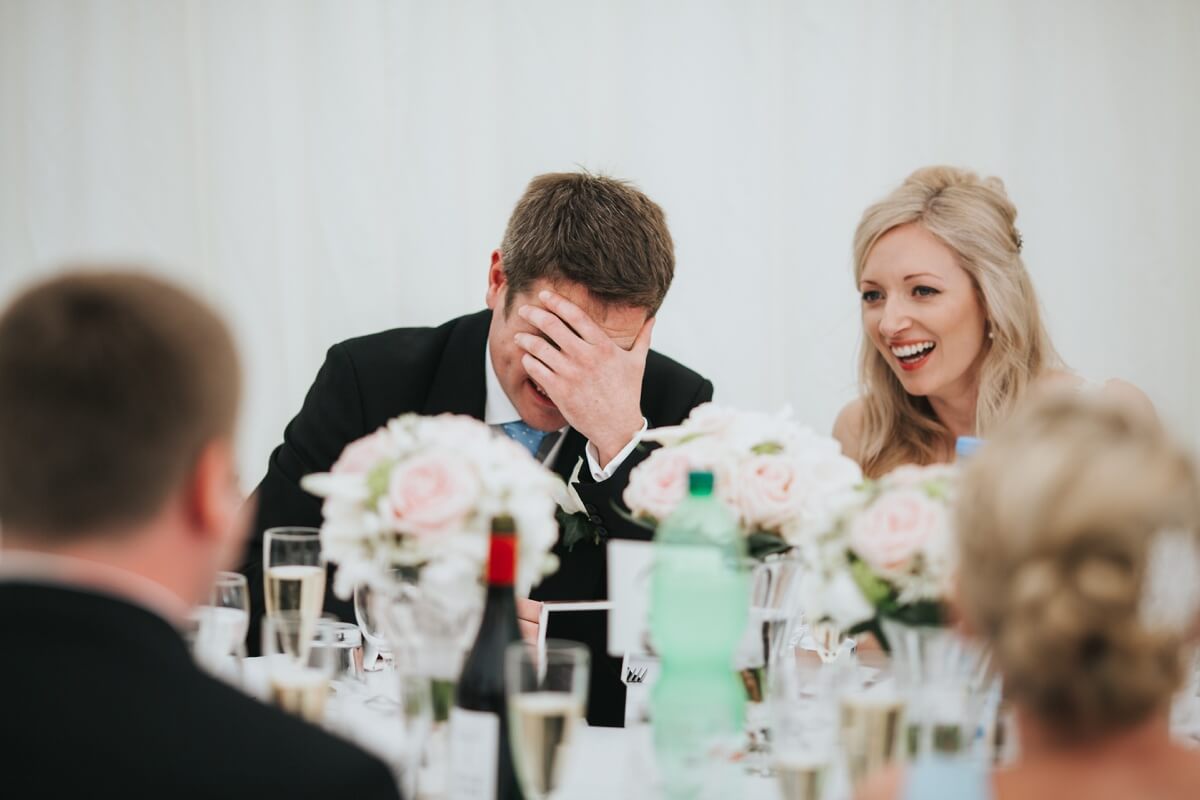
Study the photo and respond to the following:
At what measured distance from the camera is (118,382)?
99cm

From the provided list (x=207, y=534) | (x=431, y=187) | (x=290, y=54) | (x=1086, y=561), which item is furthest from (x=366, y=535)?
(x=290, y=54)

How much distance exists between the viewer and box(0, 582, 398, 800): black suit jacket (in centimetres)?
86

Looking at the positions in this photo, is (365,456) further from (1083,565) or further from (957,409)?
(957,409)

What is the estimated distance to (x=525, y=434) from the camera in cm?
282

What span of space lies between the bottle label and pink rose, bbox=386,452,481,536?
0.24m

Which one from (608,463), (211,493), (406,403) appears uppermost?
(406,403)

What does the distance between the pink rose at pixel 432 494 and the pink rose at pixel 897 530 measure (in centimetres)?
49

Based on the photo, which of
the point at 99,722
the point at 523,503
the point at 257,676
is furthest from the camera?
the point at 257,676

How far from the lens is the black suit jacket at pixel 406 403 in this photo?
2.58 meters

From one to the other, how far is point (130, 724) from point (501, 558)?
0.63 meters

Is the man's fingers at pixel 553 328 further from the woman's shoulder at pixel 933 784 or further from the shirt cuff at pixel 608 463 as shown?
the woman's shoulder at pixel 933 784

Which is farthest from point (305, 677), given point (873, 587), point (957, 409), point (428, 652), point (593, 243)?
point (957, 409)

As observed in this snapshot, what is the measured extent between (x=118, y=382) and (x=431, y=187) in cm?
288

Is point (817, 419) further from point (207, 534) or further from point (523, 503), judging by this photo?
point (207, 534)
